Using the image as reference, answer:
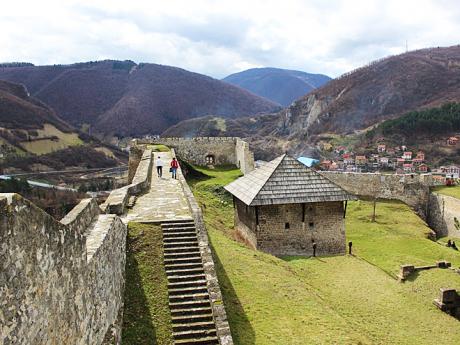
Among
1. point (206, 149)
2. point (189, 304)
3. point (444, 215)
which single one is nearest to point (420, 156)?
point (444, 215)

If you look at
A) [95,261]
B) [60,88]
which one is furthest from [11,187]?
[60,88]

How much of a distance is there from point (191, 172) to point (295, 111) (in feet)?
382

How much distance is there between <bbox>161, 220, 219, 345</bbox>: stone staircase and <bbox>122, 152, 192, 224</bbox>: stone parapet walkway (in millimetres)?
577

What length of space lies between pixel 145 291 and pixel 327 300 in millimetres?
4717

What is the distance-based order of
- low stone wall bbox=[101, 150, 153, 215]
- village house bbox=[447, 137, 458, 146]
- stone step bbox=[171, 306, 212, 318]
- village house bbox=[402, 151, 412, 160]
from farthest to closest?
village house bbox=[447, 137, 458, 146] < village house bbox=[402, 151, 412, 160] < low stone wall bbox=[101, 150, 153, 215] < stone step bbox=[171, 306, 212, 318]

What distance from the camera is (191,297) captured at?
809 cm

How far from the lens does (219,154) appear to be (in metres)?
33.6

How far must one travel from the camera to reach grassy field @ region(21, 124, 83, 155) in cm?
8076

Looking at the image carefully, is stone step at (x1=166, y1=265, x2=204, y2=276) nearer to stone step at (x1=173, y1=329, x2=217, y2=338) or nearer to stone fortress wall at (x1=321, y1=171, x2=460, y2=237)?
A: stone step at (x1=173, y1=329, x2=217, y2=338)

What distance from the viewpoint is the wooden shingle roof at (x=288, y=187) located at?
14336mm

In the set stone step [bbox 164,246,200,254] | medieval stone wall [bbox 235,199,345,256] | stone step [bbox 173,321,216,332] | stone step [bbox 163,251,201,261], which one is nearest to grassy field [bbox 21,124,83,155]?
medieval stone wall [bbox 235,199,345,256]

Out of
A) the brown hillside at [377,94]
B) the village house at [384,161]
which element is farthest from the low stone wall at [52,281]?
the brown hillside at [377,94]

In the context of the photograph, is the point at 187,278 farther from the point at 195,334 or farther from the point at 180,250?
the point at 195,334

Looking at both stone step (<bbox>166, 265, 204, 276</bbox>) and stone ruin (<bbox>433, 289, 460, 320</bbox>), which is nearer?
stone step (<bbox>166, 265, 204, 276</bbox>)
